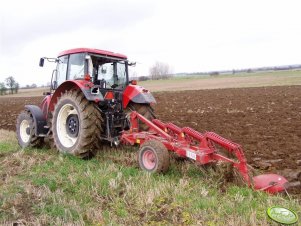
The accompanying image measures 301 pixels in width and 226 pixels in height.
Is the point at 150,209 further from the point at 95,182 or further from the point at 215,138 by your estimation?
the point at 215,138

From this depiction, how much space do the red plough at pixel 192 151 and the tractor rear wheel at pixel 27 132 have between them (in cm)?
272

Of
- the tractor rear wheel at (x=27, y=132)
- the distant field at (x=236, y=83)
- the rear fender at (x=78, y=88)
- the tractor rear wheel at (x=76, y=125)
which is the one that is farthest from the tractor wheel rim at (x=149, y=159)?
the distant field at (x=236, y=83)

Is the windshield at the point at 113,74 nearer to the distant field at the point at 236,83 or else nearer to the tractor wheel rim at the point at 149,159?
the tractor wheel rim at the point at 149,159

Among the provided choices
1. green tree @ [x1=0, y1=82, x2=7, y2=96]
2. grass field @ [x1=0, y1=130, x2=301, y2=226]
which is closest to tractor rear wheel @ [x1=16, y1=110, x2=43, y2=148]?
grass field @ [x1=0, y1=130, x2=301, y2=226]

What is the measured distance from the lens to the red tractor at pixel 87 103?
6277mm

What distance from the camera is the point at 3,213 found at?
12.8 ft

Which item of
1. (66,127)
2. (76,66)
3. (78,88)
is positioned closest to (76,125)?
(66,127)

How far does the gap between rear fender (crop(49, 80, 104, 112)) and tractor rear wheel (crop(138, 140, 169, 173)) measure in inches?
56.0

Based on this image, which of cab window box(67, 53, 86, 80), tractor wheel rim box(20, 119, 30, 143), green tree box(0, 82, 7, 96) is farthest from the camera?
green tree box(0, 82, 7, 96)

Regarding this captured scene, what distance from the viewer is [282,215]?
11.9 feet

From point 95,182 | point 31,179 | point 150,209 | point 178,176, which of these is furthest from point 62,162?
point 150,209

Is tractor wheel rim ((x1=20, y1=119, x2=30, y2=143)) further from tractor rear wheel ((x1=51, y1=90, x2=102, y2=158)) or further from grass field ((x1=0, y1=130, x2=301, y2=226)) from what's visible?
grass field ((x1=0, y1=130, x2=301, y2=226))

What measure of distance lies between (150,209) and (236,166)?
1432 mm

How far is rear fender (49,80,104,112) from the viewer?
20.4 ft
